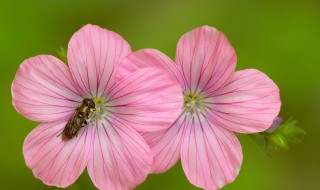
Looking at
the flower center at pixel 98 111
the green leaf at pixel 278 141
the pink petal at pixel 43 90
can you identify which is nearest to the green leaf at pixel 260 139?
the green leaf at pixel 278 141

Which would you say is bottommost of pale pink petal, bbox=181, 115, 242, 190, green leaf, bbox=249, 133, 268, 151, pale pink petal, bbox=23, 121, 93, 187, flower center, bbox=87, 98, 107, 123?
green leaf, bbox=249, 133, 268, 151

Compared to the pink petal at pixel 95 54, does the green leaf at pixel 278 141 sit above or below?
below

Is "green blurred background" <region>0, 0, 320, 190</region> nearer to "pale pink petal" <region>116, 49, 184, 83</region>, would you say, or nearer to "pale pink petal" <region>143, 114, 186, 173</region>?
"pale pink petal" <region>143, 114, 186, 173</region>

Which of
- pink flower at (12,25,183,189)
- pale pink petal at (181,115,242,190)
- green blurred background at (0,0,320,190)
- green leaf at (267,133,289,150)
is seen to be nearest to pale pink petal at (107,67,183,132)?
pink flower at (12,25,183,189)

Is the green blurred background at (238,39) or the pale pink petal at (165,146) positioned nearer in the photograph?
the pale pink petal at (165,146)

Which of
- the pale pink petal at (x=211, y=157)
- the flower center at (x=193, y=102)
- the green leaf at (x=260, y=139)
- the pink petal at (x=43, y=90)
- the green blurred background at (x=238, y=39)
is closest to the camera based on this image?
the pink petal at (x=43, y=90)

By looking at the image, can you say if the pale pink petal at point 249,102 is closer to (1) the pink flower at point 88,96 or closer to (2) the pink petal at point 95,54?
(1) the pink flower at point 88,96

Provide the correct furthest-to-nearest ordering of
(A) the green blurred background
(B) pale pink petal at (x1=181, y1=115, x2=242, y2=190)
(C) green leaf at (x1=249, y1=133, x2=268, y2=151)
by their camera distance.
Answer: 1. (A) the green blurred background
2. (C) green leaf at (x1=249, y1=133, x2=268, y2=151)
3. (B) pale pink petal at (x1=181, y1=115, x2=242, y2=190)
